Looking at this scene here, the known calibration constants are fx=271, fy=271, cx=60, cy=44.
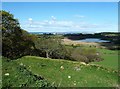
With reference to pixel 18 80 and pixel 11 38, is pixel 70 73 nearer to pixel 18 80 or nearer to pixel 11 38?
pixel 18 80

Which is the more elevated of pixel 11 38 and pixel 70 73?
pixel 11 38

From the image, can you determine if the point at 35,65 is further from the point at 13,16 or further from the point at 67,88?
the point at 13,16

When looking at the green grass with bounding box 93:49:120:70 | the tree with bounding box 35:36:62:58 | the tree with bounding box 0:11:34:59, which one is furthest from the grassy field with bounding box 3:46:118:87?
the tree with bounding box 35:36:62:58

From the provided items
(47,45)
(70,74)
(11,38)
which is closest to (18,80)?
(70,74)

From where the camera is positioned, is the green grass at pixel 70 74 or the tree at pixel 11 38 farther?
the tree at pixel 11 38

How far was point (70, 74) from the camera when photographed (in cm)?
1792

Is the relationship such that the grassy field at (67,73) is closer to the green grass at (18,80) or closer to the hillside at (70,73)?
the hillside at (70,73)

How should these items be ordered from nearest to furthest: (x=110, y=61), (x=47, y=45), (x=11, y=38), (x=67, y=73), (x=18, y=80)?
(x=18, y=80) < (x=67, y=73) < (x=11, y=38) < (x=47, y=45) < (x=110, y=61)

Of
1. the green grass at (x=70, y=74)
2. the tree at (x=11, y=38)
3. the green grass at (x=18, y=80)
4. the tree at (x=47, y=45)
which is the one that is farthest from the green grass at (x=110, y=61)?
the green grass at (x=18, y=80)

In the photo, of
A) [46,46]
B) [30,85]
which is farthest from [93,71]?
[46,46]

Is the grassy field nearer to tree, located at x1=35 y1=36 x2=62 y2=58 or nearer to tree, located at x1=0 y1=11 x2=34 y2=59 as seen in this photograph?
tree, located at x1=0 y1=11 x2=34 y2=59

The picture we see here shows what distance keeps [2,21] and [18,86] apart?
2965 centimetres

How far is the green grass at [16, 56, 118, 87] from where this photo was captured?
53.5ft

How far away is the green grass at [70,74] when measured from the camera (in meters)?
16.3
